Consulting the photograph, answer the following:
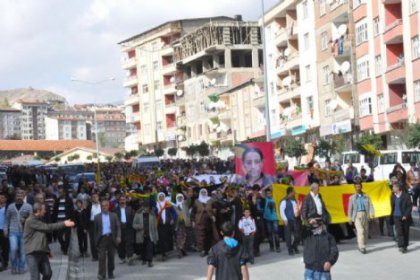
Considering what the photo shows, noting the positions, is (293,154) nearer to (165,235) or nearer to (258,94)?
(258,94)

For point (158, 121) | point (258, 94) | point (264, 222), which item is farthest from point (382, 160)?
point (158, 121)

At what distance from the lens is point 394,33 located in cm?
5044

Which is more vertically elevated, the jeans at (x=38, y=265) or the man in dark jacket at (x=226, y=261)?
the man in dark jacket at (x=226, y=261)

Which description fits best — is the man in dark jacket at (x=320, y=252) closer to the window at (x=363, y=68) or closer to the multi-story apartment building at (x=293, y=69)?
the window at (x=363, y=68)

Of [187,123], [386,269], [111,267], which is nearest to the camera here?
[386,269]

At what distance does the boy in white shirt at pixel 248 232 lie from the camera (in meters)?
19.1

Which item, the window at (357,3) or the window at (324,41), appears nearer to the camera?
the window at (357,3)

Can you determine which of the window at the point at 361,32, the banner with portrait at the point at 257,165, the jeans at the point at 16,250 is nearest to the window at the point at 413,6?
the window at the point at 361,32

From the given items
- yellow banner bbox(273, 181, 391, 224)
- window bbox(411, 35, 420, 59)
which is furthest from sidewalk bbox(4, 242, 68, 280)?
window bbox(411, 35, 420, 59)

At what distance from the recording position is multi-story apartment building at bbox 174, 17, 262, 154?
92.5m

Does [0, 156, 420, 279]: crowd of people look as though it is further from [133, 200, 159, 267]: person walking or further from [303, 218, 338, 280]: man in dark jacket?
[303, 218, 338, 280]: man in dark jacket

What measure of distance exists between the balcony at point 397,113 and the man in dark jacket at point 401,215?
30.7 metres

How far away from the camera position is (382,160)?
37406 mm

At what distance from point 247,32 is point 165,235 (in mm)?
76354
